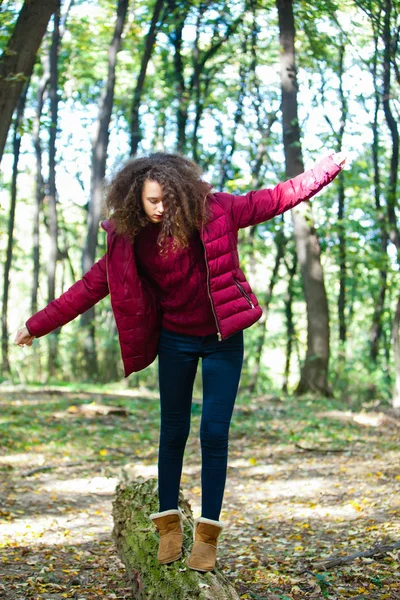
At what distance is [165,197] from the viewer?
352 cm

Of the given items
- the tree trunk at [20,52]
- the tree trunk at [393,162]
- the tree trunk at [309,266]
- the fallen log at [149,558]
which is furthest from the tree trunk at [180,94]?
the fallen log at [149,558]

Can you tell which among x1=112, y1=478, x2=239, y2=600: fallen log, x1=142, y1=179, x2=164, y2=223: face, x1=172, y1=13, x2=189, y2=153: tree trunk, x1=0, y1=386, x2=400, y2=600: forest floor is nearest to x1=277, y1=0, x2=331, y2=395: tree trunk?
x1=0, y1=386, x2=400, y2=600: forest floor

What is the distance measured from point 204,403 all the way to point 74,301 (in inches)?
35.0

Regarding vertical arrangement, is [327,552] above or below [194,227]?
below

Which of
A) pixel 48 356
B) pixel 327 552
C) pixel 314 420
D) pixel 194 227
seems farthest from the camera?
pixel 48 356

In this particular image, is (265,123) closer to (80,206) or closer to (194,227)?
(80,206)

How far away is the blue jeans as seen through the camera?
364cm

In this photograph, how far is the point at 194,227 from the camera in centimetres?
356

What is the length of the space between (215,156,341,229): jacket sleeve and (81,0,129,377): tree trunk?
42.5 feet

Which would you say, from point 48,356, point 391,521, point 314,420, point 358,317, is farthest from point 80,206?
point 391,521

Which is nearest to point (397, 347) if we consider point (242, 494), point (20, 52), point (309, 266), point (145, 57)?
point (309, 266)

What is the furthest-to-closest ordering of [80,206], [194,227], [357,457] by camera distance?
[80,206], [357,457], [194,227]

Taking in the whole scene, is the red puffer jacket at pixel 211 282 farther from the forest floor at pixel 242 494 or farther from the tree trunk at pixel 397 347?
the tree trunk at pixel 397 347

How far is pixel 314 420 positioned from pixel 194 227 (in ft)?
25.1
